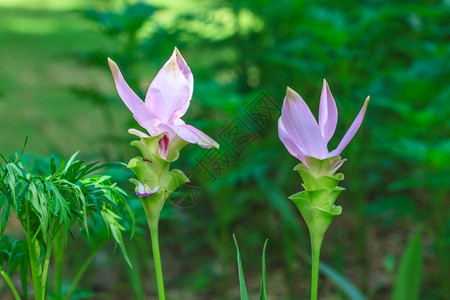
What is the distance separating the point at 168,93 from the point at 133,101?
0.04m

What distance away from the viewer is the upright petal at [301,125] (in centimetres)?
62

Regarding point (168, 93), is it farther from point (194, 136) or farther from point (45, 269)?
point (45, 269)

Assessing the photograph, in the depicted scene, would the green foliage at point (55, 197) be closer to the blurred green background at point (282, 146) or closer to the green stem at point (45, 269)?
the green stem at point (45, 269)

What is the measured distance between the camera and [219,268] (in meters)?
2.43

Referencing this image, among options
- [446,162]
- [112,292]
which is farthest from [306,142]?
[112,292]

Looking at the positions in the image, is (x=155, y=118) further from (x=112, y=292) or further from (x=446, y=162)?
(x=112, y=292)

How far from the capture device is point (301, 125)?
2.02 ft

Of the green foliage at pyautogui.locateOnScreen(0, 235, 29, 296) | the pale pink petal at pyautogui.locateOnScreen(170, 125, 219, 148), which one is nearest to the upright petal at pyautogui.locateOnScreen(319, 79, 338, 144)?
the pale pink petal at pyautogui.locateOnScreen(170, 125, 219, 148)

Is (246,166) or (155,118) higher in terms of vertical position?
(155,118)

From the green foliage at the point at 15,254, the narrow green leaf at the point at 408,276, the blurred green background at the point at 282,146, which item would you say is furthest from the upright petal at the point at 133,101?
the narrow green leaf at the point at 408,276

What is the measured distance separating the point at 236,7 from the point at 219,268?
96 centimetres

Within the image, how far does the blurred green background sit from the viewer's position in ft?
5.75

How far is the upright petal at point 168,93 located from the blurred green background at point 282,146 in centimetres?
42

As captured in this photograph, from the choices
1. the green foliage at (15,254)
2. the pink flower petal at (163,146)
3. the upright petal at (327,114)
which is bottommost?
the green foliage at (15,254)
